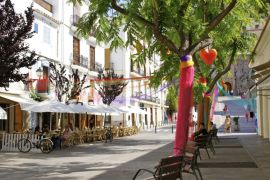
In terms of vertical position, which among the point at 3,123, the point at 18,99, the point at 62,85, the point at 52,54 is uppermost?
the point at 52,54

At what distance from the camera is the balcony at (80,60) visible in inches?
1443

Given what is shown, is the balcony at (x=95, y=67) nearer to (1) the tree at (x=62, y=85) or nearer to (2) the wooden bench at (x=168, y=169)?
(1) the tree at (x=62, y=85)

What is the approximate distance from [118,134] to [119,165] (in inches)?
801

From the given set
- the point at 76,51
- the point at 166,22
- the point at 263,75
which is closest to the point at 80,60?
the point at 76,51

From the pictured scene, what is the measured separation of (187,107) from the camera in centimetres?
1119

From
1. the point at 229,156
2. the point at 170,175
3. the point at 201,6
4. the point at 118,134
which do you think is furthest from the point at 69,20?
the point at 170,175

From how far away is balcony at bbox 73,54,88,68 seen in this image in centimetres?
3664

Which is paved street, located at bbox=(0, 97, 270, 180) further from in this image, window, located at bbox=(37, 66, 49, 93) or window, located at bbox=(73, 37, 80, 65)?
window, located at bbox=(73, 37, 80, 65)

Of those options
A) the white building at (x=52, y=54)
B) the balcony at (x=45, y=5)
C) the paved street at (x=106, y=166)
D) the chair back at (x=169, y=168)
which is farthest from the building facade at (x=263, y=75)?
the balcony at (x=45, y=5)

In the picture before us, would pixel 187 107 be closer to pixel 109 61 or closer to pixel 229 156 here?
pixel 229 156

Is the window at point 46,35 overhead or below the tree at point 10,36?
overhead

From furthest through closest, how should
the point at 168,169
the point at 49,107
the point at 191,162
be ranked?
the point at 49,107 < the point at 191,162 < the point at 168,169

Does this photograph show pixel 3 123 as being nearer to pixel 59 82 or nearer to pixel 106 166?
pixel 59 82

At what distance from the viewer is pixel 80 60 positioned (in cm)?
3769
